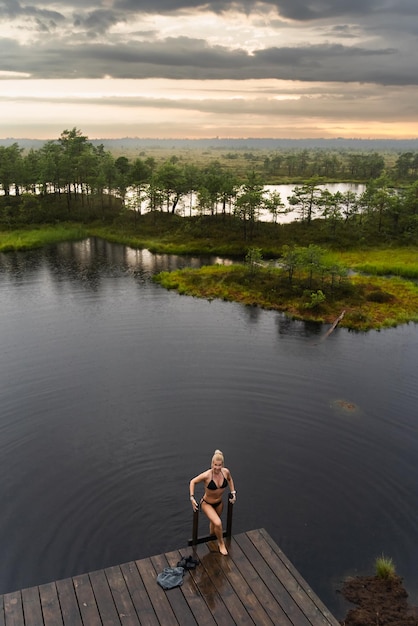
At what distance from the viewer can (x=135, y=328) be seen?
127ft

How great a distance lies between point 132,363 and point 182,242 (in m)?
45.2

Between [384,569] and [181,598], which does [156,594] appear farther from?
[384,569]

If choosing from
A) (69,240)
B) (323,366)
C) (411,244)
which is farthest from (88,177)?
(323,366)

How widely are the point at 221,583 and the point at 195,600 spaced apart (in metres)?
0.93

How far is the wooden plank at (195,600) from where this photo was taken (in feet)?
40.9

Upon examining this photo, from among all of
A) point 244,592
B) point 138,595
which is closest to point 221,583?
point 244,592

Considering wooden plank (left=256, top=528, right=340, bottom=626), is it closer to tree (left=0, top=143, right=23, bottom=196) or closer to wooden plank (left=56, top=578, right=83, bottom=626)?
wooden plank (left=56, top=578, right=83, bottom=626)

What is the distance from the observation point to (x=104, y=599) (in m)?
13.1

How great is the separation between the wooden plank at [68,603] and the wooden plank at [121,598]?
992 mm

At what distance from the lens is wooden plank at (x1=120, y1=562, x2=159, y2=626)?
41.0 feet

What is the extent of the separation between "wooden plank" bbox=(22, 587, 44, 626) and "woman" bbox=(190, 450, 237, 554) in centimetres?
488

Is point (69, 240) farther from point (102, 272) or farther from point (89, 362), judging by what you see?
point (89, 362)

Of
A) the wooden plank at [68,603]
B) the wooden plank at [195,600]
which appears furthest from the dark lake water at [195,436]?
the wooden plank at [195,600]

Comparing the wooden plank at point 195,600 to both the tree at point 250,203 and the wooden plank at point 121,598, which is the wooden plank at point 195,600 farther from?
the tree at point 250,203
